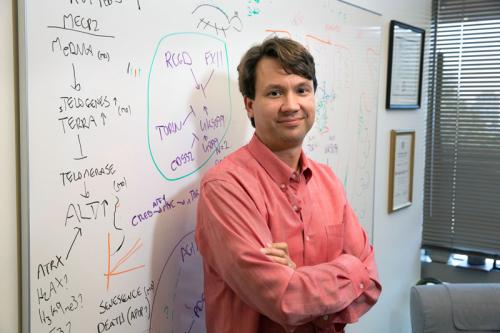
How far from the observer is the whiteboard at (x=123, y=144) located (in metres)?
1.09

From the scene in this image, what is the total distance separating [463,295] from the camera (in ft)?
8.01

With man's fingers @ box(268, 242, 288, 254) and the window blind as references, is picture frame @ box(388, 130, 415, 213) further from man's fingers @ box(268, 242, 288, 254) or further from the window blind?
man's fingers @ box(268, 242, 288, 254)

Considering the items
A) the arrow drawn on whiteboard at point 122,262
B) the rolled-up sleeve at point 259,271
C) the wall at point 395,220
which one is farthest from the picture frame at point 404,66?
the arrow drawn on whiteboard at point 122,262

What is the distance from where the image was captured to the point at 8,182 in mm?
1063

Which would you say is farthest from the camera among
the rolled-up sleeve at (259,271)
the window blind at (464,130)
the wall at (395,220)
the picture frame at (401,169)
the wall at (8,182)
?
the window blind at (464,130)

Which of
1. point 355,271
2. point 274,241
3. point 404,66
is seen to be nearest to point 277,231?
point 274,241

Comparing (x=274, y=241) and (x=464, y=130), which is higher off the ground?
(x=464, y=130)

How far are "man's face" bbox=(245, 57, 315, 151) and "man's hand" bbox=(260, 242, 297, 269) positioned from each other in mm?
311

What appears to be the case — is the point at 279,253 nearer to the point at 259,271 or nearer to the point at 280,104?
the point at 259,271

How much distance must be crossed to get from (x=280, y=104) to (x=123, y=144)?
1.46ft

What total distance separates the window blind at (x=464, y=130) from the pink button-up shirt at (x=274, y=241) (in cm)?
181

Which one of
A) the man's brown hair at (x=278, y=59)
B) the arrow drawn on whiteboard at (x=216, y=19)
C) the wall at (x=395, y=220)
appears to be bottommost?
the wall at (x=395, y=220)

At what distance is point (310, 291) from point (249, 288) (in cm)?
16

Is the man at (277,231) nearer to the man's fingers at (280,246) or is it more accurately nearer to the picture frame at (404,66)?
the man's fingers at (280,246)
